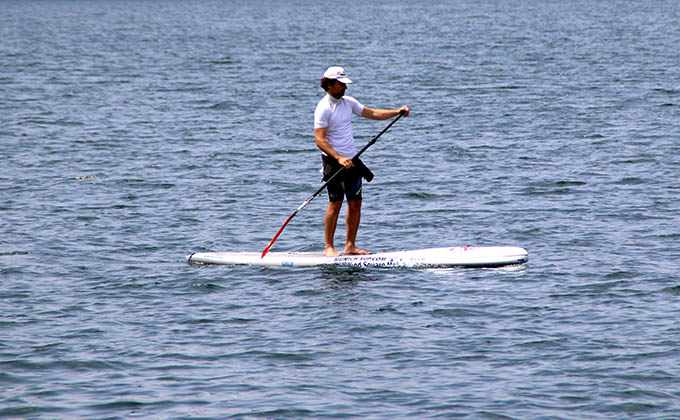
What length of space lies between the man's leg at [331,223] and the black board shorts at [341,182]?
0.11 meters

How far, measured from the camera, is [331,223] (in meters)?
13.8

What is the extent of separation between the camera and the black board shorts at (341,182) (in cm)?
1337

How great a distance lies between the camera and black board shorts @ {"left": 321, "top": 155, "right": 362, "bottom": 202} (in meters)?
13.4

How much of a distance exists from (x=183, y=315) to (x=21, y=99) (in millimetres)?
25959

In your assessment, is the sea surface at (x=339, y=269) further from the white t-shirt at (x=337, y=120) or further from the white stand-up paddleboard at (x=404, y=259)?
the white t-shirt at (x=337, y=120)

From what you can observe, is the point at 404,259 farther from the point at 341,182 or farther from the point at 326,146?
the point at 326,146

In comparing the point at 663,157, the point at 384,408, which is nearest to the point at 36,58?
the point at 663,157

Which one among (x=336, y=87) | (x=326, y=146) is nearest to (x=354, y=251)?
(x=326, y=146)

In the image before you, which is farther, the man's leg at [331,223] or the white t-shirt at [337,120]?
the man's leg at [331,223]

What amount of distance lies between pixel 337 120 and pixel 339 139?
0.90 ft

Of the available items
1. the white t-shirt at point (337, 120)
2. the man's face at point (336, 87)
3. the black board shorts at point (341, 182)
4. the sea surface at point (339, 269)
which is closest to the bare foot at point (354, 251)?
the sea surface at point (339, 269)

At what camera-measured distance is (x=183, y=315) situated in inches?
462

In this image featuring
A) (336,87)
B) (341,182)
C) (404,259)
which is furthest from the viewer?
(404,259)

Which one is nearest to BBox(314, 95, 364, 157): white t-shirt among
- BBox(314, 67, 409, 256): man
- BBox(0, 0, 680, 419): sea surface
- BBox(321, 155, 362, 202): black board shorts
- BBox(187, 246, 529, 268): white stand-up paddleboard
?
BBox(314, 67, 409, 256): man
